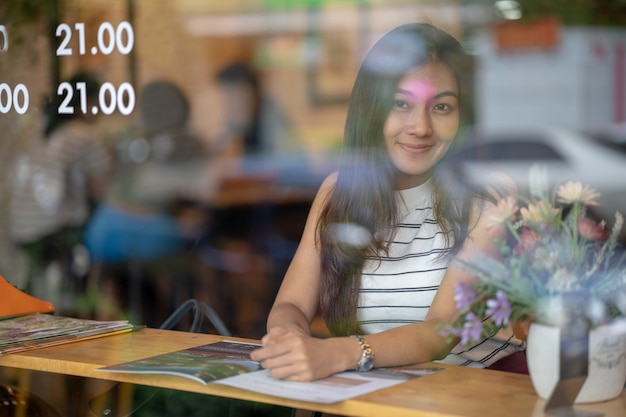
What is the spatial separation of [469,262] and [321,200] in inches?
25.8

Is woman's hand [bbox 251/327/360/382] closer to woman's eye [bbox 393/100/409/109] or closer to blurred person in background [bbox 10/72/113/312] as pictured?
woman's eye [bbox 393/100/409/109]

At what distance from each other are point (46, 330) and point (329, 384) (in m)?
0.81

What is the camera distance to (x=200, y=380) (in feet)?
5.61

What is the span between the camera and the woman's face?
222cm

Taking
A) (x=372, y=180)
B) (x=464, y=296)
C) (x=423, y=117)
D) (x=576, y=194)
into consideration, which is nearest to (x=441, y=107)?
(x=423, y=117)

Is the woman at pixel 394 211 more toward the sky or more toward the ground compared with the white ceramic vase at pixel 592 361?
more toward the sky

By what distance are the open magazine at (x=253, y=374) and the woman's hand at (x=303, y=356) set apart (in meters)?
0.02

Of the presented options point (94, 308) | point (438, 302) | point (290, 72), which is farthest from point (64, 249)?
point (290, 72)

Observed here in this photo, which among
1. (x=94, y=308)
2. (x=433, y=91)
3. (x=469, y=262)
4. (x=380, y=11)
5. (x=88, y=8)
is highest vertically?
(x=380, y=11)

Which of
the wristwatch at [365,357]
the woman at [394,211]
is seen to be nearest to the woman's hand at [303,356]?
the wristwatch at [365,357]

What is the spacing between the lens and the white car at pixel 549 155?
672 centimetres

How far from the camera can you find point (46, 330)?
2258mm

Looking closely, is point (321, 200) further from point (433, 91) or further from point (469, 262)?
point (469, 262)

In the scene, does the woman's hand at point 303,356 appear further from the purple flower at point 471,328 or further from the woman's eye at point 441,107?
the woman's eye at point 441,107
